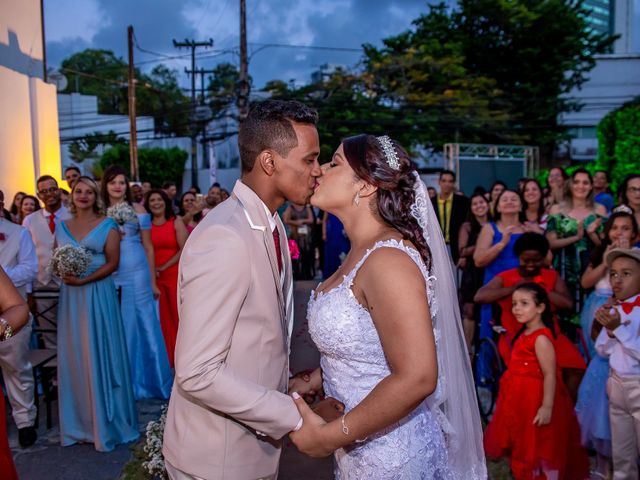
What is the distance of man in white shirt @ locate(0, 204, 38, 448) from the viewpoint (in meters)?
5.06

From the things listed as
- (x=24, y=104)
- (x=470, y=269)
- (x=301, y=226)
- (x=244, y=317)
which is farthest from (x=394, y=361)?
(x=301, y=226)

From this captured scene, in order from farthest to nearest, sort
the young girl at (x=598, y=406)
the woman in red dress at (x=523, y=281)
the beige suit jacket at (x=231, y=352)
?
the woman in red dress at (x=523, y=281) < the young girl at (x=598, y=406) < the beige suit jacket at (x=231, y=352)

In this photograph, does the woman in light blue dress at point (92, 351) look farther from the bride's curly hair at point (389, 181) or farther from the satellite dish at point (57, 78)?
the satellite dish at point (57, 78)

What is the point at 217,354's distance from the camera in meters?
1.98

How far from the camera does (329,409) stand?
2.26 meters

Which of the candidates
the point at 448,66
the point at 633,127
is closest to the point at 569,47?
the point at 448,66

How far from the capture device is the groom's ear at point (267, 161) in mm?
2357

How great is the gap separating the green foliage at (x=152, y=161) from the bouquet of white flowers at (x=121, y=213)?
34.6m

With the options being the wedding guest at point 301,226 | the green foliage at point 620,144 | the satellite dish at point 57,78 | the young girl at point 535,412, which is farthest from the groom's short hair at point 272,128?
the satellite dish at point 57,78

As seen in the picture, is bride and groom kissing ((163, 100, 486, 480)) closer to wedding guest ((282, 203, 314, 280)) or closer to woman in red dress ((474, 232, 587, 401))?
woman in red dress ((474, 232, 587, 401))

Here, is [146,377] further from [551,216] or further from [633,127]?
[633,127]

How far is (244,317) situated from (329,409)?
492 millimetres

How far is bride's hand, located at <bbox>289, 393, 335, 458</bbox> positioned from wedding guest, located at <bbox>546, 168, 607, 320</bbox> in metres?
4.96

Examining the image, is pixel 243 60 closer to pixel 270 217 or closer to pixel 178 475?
pixel 270 217
